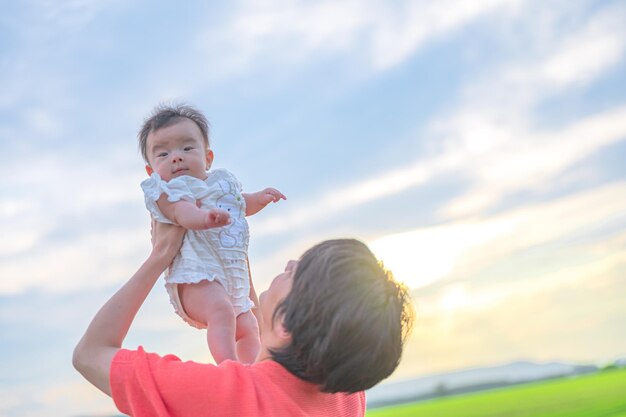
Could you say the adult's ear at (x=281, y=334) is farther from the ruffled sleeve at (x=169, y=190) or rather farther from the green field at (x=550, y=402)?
the green field at (x=550, y=402)

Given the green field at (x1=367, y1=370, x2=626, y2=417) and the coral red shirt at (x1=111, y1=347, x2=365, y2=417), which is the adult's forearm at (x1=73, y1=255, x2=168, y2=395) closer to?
the coral red shirt at (x1=111, y1=347, x2=365, y2=417)

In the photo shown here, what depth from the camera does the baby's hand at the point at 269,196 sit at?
6.80 feet

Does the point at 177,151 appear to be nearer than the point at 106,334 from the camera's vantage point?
No

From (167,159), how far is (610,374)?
11.7m

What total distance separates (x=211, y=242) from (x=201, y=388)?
0.56m

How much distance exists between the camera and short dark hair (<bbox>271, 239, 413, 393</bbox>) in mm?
1393

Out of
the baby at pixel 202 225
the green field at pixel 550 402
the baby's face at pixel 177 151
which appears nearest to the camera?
the baby at pixel 202 225

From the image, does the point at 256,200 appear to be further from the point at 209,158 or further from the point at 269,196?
the point at 209,158

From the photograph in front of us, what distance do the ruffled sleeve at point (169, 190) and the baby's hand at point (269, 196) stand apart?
0.60 feet

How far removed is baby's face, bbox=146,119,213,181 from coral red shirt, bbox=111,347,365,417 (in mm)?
600

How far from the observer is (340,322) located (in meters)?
1.38

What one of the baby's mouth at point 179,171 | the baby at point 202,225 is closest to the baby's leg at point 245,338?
the baby at point 202,225

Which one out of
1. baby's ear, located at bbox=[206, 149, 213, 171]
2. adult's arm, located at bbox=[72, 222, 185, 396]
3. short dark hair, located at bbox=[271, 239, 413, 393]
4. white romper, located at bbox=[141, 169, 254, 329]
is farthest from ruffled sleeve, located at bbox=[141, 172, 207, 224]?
short dark hair, located at bbox=[271, 239, 413, 393]

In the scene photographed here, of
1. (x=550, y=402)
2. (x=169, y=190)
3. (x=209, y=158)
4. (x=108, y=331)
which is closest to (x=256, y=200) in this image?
(x=209, y=158)
